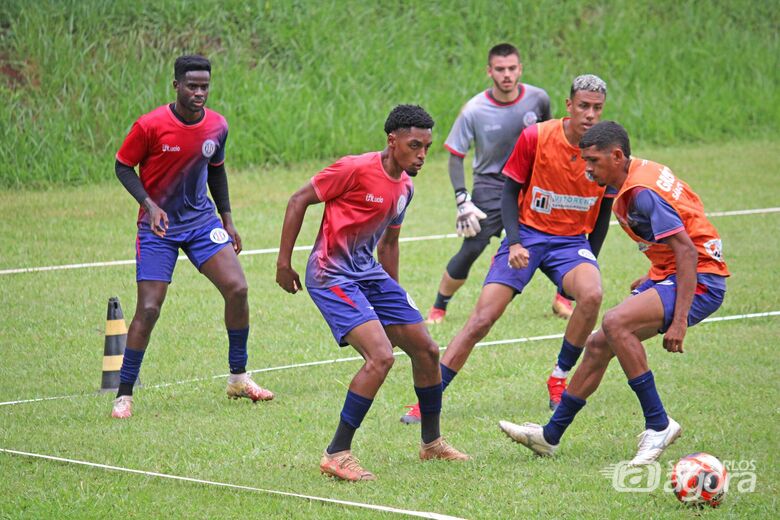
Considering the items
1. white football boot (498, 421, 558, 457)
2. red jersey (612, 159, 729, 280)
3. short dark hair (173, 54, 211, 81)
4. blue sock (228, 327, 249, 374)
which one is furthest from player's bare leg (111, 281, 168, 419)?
red jersey (612, 159, 729, 280)

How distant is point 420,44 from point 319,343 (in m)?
12.6

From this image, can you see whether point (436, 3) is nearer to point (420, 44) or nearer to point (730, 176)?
point (420, 44)

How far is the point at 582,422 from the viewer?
322 inches

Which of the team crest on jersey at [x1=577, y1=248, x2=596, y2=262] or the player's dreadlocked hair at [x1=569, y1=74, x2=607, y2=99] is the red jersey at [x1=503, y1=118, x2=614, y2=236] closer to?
the team crest on jersey at [x1=577, y1=248, x2=596, y2=262]

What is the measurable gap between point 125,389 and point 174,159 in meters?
1.76

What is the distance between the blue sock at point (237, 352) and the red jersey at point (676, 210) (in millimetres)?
3190

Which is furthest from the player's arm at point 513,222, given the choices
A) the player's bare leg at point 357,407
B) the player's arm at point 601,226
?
the player's bare leg at point 357,407

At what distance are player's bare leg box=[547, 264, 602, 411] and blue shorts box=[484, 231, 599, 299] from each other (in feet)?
0.29

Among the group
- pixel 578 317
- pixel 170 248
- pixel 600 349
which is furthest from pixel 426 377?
pixel 170 248

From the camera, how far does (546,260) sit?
28.5 ft

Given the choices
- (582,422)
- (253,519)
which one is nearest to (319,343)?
(582,422)

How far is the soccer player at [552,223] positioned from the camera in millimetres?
8438

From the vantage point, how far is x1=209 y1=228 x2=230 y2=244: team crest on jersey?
29.7 ft

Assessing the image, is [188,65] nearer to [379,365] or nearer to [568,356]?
[379,365]
